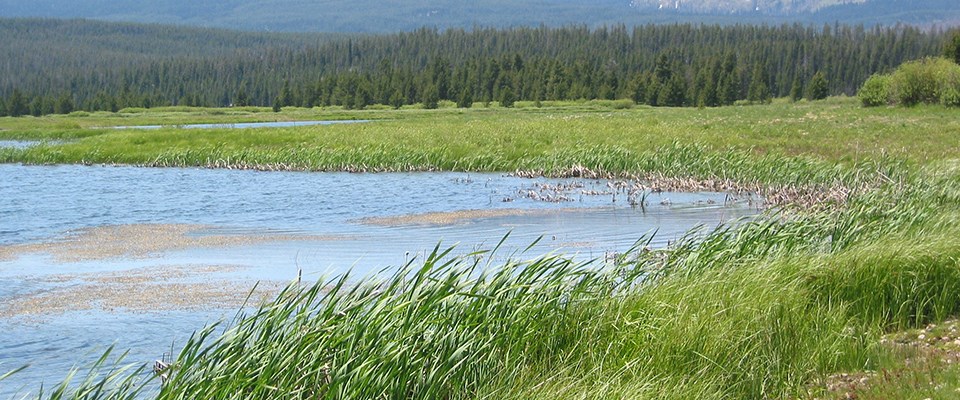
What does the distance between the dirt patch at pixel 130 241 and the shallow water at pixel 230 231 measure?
0.04 meters

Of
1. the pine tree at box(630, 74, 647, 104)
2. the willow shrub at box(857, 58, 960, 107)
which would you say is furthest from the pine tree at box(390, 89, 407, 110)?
the willow shrub at box(857, 58, 960, 107)

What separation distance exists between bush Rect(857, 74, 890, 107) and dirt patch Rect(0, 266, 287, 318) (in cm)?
6185

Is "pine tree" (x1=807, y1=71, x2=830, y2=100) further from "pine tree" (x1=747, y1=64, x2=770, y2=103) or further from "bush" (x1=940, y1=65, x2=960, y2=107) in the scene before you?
"bush" (x1=940, y1=65, x2=960, y2=107)

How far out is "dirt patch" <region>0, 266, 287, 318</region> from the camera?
1585cm

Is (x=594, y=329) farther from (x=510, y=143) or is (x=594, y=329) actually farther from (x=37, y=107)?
(x=37, y=107)

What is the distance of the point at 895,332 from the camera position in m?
12.4

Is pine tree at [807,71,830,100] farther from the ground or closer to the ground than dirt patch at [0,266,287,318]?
closer to the ground

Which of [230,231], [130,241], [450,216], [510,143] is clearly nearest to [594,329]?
[130,241]

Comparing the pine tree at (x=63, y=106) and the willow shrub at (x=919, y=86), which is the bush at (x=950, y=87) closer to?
the willow shrub at (x=919, y=86)

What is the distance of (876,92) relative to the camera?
241 ft

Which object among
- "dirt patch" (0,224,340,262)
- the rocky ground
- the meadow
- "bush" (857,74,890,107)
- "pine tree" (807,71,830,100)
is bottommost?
"pine tree" (807,71,830,100)

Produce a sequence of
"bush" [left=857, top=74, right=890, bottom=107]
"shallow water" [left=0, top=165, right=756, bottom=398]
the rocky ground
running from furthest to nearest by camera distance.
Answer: "bush" [left=857, top=74, right=890, bottom=107]
"shallow water" [left=0, top=165, right=756, bottom=398]
the rocky ground

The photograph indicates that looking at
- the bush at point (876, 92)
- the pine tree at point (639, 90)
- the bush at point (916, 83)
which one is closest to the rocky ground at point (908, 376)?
the bush at point (916, 83)

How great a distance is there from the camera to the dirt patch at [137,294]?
15852 millimetres
